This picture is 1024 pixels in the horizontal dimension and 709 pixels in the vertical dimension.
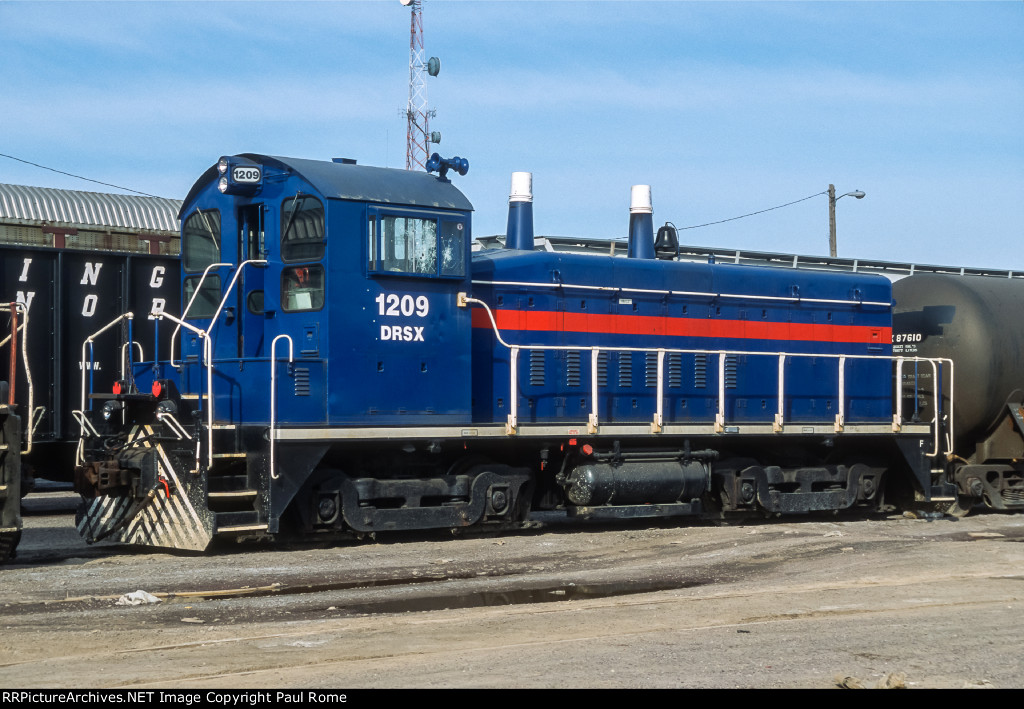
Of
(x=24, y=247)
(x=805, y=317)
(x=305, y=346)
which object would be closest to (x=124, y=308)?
(x=24, y=247)

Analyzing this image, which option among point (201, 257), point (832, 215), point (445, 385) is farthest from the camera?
point (832, 215)

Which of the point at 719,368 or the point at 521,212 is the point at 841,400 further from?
the point at 521,212

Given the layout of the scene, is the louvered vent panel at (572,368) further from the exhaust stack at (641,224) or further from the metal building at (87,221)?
the metal building at (87,221)

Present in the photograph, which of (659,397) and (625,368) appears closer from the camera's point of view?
(659,397)

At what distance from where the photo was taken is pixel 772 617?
8031 millimetres

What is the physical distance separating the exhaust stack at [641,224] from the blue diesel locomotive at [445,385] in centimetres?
3

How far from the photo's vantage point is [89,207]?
2245 cm

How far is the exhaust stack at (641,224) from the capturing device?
47.1 ft

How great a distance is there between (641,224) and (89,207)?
41.2ft

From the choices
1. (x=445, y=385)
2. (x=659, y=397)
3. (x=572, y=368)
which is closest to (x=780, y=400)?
(x=659, y=397)

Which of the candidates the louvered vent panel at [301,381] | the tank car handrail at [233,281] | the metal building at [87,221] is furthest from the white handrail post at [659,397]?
the metal building at [87,221]

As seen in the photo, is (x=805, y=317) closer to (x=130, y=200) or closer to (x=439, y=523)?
(x=439, y=523)

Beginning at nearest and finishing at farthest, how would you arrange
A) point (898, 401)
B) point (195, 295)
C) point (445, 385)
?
point (445, 385) < point (195, 295) < point (898, 401)
